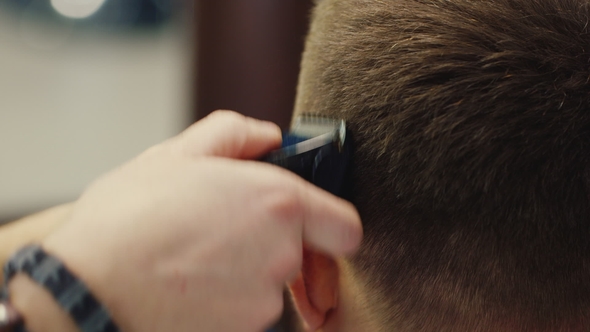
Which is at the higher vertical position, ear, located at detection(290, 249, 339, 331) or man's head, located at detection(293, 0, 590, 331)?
man's head, located at detection(293, 0, 590, 331)

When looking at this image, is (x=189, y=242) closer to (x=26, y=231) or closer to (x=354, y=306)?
(x=354, y=306)

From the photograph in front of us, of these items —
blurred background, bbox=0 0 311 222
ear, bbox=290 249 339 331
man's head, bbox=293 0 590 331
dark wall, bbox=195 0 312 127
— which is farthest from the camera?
blurred background, bbox=0 0 311 222

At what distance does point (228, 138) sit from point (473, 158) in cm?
23

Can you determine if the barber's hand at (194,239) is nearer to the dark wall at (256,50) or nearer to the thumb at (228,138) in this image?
the thumb at (228,138)

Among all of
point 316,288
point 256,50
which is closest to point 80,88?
point 256,50

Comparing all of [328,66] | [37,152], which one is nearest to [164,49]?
[37,152]

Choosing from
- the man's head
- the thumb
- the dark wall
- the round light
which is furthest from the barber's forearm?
the round light

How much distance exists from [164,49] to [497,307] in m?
2.01

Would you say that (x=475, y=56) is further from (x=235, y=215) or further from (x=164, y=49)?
(x=164, y=49)

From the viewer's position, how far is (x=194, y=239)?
41 centimetres

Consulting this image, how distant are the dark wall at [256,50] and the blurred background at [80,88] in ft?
1.38

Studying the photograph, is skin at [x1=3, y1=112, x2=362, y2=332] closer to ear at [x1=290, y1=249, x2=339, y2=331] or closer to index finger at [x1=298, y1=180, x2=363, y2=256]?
index finger at [x1=298, y1=180, x2=363, y2=256]

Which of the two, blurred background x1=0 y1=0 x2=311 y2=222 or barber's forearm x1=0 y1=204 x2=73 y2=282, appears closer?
barber's forearm x1=0 y1=204 x2=73 y2=282

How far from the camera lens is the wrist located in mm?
394
